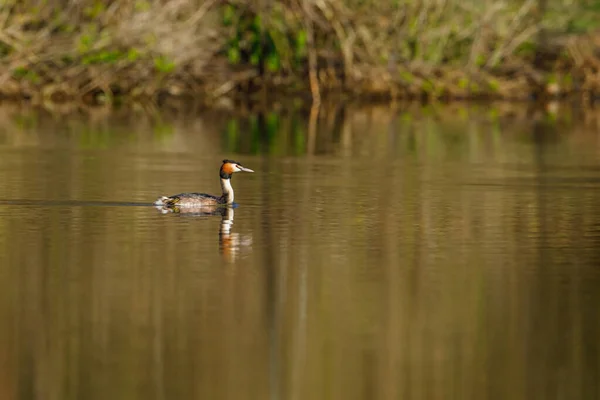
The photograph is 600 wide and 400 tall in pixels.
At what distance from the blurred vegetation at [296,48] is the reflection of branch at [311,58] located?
4cm

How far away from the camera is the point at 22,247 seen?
12.3m

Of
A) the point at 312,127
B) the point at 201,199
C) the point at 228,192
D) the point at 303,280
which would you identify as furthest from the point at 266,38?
the point at 303,280

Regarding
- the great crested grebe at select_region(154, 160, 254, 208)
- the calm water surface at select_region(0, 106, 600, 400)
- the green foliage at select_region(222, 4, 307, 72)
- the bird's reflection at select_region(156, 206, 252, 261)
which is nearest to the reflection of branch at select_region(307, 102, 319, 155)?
the green foliage at select_region(222, 4, 307, 72)

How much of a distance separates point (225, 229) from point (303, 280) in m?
2.83

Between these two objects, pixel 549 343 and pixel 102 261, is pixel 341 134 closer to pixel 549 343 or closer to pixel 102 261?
pixel 102 261

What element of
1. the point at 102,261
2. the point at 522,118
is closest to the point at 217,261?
the point at 102,261

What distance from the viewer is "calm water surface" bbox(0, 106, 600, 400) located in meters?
8.18

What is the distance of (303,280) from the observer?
35.5 ft

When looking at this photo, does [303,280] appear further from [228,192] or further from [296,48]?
[296,48]

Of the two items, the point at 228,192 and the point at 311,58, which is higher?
the point at 311,58

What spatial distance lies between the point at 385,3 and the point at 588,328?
91.0 ft

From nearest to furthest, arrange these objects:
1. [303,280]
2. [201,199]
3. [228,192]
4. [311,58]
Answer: [303,280], [201,199], [228,192], [311,58]

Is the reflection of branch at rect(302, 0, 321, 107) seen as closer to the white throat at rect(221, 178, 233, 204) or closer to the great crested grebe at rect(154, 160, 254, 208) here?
the great crested grebe at rect(154, 160, 254, 208)

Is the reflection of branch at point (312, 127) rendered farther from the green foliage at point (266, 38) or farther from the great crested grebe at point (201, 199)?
the great crested grebe at point (201, 199)
